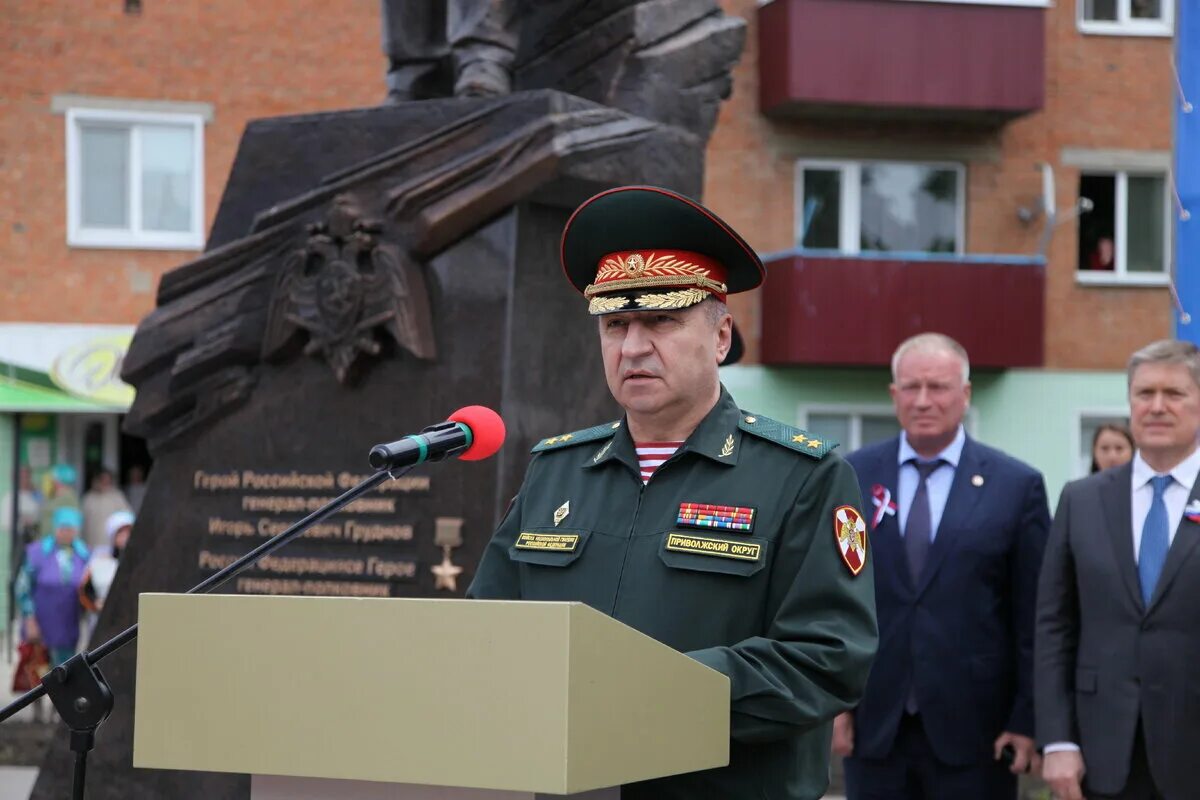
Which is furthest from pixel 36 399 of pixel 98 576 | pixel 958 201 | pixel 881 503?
pixel 881 503

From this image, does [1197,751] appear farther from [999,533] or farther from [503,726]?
[503,726]

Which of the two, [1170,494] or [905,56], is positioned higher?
[905,56]

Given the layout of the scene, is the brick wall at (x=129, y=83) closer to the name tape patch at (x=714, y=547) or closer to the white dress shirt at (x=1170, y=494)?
the white dress shirt at (x=1170, y=494)

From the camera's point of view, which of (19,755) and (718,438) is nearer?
(718,438)

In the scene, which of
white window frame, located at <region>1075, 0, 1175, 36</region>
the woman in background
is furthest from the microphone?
white window frame, located at <region>1075, 0, 1175, 36</region>

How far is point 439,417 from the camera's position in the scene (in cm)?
509

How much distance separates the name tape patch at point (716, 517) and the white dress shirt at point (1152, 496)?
2.03 metres

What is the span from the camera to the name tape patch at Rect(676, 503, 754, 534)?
2.73 m

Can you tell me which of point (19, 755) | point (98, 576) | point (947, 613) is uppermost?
point (947, 613)

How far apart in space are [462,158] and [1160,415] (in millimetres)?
2115

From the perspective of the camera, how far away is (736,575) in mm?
2697

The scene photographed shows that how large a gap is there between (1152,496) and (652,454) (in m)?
2.09

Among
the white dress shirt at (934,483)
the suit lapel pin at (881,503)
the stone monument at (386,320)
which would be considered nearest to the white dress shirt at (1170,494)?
the white dress shirt at (934,483)

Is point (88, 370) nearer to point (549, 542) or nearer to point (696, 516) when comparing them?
point (549, 542)
